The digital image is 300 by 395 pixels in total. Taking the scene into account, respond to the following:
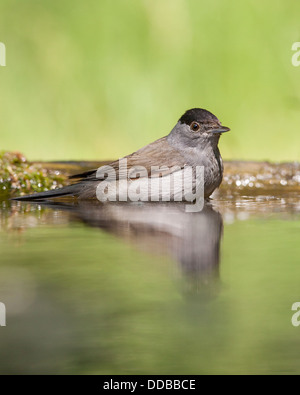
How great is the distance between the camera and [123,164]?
217 inches

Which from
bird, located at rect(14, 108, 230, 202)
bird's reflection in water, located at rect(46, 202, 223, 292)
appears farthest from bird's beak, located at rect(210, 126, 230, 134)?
bird's reflection in water, located at rect(46, 202, 223, 292)

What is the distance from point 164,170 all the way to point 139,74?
5.40 ft

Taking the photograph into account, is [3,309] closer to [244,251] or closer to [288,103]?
[244,251]

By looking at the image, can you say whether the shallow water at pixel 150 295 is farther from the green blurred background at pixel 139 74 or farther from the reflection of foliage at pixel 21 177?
the green blurred background at pixel 139 74

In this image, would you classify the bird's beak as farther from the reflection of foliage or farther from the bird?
the reflection of foliage

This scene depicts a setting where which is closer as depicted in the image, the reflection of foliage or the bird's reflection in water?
the bird's reflection in water

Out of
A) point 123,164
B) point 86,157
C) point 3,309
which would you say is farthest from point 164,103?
point 3,309

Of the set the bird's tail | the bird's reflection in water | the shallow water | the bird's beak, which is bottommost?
the shallow water

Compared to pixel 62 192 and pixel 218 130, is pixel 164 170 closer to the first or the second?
pixel 218 130

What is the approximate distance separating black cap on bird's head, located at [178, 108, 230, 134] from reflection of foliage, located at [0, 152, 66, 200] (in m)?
1.07

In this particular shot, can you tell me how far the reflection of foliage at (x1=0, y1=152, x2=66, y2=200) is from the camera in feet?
18.9

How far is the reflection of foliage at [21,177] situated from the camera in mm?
5746
